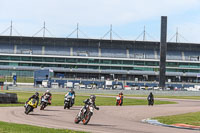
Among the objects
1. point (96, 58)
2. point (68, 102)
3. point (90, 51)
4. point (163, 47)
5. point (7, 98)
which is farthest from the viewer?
point (90, 51)

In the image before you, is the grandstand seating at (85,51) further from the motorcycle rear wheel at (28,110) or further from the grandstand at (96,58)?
the motorcycle rear wheel at (28,110)

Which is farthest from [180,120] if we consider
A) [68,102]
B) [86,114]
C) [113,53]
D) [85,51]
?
[85,51]

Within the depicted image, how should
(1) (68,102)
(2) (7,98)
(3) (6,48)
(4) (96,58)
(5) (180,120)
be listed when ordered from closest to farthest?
1. (5) (180,120)
2. (1) (68,102)
3. (2) (7,98)
4. (4) (96,58)
5. (3) (6,48)

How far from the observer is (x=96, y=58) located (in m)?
136

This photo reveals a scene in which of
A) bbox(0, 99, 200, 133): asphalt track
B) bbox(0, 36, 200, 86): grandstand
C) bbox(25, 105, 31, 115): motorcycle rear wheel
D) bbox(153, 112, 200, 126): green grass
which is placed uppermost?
bbox(0, 36, 200, 86): grandstand

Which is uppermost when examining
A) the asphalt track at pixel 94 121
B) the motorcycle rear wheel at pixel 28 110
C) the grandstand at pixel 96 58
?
the grandstand at pixel 96 58

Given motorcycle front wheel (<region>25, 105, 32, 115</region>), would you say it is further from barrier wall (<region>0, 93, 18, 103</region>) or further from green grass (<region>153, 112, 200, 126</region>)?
barrier wall (<region>0, 93, 18, 103</region>)

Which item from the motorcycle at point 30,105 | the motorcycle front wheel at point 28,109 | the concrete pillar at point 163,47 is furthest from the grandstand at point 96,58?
the motorcycle front wheel at point 28,109

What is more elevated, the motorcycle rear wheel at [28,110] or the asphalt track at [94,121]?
the motorcycle rear wheel at [28,110]

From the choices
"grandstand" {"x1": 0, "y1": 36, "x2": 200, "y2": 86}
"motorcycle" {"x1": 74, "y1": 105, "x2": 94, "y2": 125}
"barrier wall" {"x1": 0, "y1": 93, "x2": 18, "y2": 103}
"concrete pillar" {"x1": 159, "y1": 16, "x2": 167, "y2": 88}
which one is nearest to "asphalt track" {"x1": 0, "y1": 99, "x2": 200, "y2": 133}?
"motorcycle" {"x1": 74, "y1": 105, "x2": 94, "y2": 125}

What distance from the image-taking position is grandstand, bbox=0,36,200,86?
136 meters

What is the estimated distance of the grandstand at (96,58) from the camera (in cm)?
13550

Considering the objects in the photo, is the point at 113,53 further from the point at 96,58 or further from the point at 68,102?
the point at 68,102

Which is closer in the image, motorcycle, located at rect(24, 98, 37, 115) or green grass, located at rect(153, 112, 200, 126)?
green grass, located at rect(153, 112, 200, 126)
